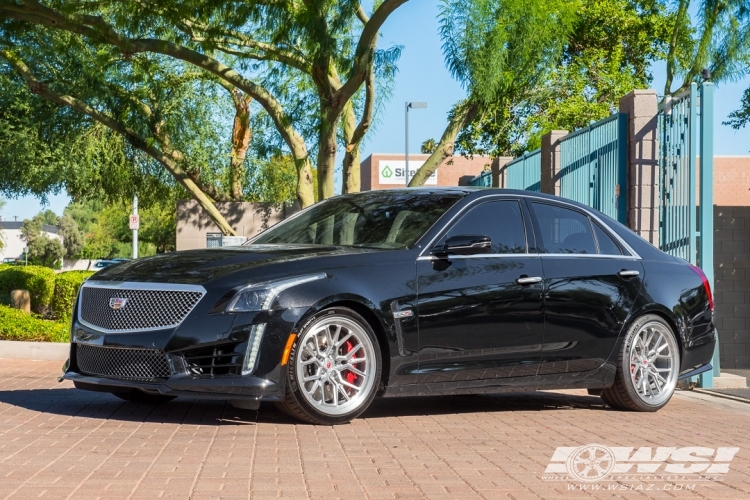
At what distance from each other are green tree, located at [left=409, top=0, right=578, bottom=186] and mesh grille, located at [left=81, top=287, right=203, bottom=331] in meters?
11.8

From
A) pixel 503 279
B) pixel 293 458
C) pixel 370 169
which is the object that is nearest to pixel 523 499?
pixel 293 458

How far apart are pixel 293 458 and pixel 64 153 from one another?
21.4 m

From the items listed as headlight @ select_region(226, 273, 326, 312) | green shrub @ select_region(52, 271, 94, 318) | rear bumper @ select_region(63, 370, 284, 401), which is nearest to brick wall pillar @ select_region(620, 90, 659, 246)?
headlight @ select_region(226, 273, 326, 312)

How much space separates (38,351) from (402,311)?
7.21 m

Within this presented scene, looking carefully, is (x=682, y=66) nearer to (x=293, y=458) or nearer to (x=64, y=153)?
(x=64, y=153)

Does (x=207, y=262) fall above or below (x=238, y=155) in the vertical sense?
below

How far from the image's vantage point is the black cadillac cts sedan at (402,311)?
24.6 ft

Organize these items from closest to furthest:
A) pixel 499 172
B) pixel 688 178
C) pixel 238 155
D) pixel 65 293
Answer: pixel 688 178, pixel 65 293, pixel 499 172, pixel 238 155

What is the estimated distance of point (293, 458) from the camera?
21.3ft

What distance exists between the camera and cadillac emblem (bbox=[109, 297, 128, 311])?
786 cm

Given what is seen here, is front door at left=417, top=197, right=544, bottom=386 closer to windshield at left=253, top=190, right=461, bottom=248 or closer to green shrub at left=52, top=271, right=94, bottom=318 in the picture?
windshield at left=253, top=190, right=461, bottom=248

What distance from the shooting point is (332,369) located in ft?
25.4

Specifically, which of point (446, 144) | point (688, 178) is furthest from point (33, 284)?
point (688, 178)

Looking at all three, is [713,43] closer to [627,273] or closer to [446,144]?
[446,144]
